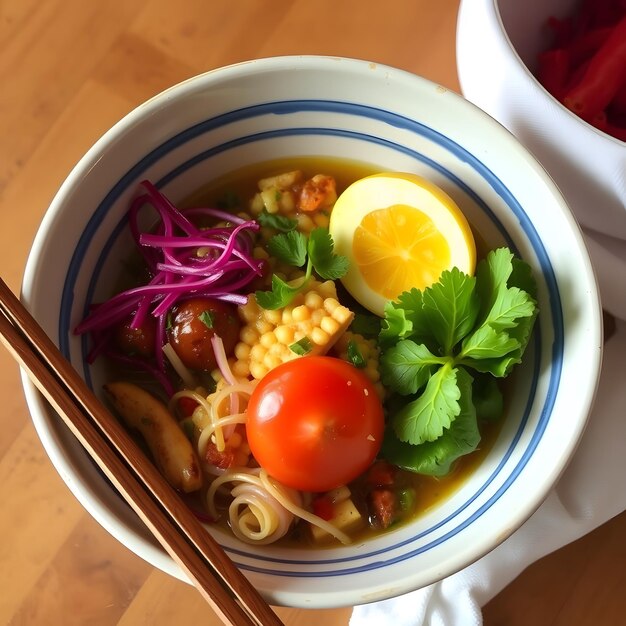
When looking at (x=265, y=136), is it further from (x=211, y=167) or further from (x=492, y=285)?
(x=492, y=285)

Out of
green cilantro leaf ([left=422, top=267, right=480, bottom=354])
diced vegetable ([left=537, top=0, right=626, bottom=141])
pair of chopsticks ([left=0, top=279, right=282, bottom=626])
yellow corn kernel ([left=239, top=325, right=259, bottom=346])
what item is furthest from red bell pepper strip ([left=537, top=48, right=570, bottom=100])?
pair of chopsticks ([left=0, top=279, right=282, bottom=626])

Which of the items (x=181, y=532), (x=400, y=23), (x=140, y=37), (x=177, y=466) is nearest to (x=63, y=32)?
(x=140, y=37)

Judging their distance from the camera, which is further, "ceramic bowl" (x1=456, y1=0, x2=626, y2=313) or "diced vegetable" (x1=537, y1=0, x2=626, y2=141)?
"diced vegetable" (x1=537, y1=0, x2=626, y2=141)

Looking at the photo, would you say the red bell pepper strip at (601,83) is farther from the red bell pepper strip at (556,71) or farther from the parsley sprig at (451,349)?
the parsley sprig at (451,349)

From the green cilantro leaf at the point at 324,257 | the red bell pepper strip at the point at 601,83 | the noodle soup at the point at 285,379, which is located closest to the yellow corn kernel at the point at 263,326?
the noodle soup at the point at 285,379

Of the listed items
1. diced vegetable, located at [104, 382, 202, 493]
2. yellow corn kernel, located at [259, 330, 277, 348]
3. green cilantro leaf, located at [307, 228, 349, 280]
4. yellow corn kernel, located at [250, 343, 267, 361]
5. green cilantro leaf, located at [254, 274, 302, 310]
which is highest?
green cilantro leaf, located at [307, 228, 349, 280]

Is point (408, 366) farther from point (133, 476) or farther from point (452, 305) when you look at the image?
point (133, 476)

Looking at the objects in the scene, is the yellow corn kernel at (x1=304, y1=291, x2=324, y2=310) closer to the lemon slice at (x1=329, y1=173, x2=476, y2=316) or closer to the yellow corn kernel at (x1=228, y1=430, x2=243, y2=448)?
the lemon slice at (x1=329, y1=173, x2=476, y2=316)
